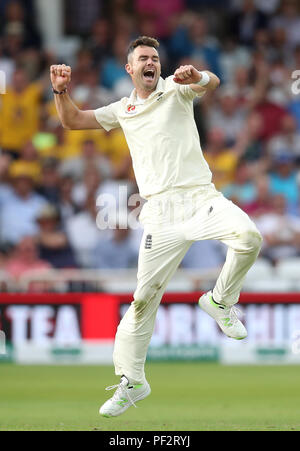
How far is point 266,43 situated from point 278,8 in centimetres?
76

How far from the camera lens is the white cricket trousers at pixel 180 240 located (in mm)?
7773

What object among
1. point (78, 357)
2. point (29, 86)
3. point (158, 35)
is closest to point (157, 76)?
point (78, 357)

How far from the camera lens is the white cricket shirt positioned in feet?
25.9

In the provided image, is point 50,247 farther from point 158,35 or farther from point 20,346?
point 158,35

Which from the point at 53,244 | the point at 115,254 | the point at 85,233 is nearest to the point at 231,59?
the point at 85,233

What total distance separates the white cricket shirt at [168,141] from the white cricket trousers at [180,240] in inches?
3.9

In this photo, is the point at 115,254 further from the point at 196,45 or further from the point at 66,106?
the point at 66,106

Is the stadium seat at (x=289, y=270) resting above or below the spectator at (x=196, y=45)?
below

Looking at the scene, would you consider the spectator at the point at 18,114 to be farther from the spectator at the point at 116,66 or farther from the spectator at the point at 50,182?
the spectator at the point at 116,66

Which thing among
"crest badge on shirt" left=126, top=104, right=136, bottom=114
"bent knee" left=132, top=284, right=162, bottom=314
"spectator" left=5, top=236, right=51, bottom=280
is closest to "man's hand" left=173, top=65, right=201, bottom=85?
"crest badge on shirt" left=126, top=104, right=136, bottom=114

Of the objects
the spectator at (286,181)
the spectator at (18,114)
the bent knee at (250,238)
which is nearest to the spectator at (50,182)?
the spectator at (18,114)

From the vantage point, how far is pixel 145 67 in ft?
25.8

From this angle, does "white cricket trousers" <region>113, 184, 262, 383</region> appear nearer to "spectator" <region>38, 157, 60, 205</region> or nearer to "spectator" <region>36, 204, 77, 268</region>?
"spectator" <region>36, 204, 77, 268</region>

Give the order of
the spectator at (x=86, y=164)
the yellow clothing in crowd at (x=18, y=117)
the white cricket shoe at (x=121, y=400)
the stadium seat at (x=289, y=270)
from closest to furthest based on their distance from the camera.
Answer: the white cricket shoe at (x=121, y=400) < the stadium seat at (x=289, y=270) < the spectator at (x=86, y=164) < the yellow clothing in crowd at (x=18, y=117)
